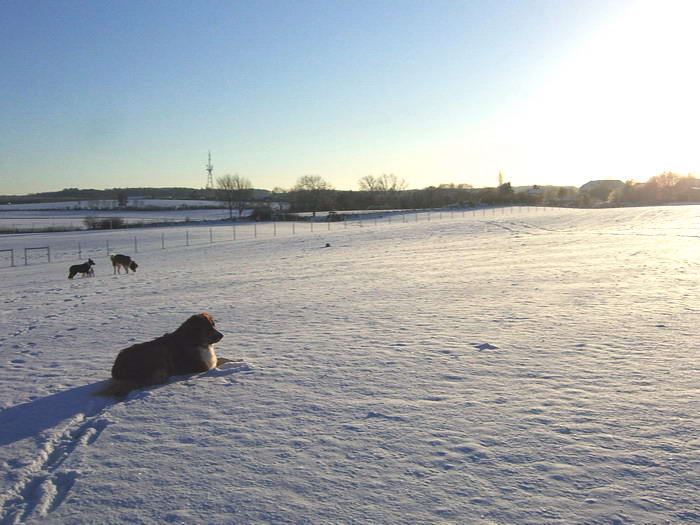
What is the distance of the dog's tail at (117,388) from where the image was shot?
5.77m

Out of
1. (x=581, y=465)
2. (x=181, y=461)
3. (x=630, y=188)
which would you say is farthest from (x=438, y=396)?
(x=630, y=188)

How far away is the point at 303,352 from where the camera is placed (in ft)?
24.4

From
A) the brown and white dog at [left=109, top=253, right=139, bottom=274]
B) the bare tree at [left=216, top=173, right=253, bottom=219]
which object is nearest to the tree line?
the bare tree at [left=216, top=173, right=253, bottom=219]

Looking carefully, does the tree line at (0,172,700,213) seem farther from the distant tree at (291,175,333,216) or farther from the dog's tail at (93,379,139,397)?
the dog's tail at (93,379,139,397)

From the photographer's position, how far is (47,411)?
532 centimetres

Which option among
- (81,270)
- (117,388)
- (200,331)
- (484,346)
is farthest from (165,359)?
(81,270)

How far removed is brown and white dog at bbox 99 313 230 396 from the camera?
5.98 metres

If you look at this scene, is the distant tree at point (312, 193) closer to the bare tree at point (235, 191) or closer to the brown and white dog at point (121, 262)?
the bare tree at point (235, 191)

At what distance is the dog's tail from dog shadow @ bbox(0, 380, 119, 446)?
0.25ft

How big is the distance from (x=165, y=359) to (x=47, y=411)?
141 centimetres

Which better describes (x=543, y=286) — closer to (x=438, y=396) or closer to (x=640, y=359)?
(x=640, y=359)

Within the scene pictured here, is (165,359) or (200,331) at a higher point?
(200,331)

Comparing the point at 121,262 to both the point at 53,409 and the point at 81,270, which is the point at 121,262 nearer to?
the point at 81,270

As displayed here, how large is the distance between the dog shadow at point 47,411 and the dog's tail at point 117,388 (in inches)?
3.0
